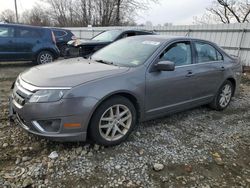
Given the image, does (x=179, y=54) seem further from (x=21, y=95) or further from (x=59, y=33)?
(x=59, y=33)

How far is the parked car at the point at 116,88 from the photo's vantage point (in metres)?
2.93

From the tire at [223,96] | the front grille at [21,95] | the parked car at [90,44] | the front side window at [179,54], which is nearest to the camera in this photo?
the front grille at [21,95]

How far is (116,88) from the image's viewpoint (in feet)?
10.5

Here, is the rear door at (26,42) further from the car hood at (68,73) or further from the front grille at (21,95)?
the front grille at (21,95)

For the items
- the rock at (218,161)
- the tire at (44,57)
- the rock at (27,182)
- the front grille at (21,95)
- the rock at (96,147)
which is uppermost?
the front grille at (21,95)

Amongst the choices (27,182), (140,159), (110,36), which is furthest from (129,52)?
(110,36)

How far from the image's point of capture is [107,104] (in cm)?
317

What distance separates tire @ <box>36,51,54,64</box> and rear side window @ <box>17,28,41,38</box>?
705mm

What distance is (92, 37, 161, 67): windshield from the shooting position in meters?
3.75

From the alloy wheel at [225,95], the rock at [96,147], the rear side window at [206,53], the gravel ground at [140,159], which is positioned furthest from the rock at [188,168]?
the alloy wheel at [225,95]

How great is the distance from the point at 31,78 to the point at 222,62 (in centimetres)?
360

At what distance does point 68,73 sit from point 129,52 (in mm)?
1200

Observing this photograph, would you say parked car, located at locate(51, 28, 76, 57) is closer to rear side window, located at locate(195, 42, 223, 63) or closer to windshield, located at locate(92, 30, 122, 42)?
windshield, located at locate(92, 30, 122, 42)

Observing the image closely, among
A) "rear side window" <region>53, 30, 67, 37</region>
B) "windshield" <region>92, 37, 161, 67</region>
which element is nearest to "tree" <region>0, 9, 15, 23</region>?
"rear side window" <region>53, 30, 67, 37</region>
